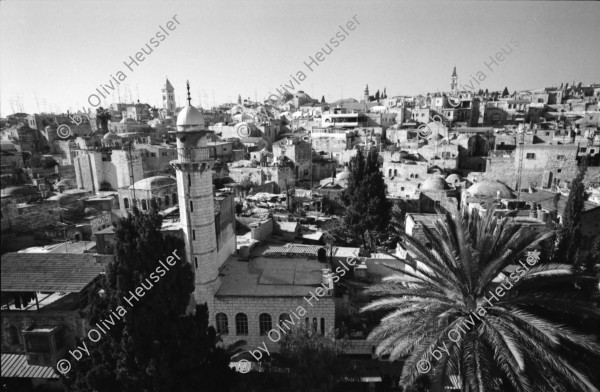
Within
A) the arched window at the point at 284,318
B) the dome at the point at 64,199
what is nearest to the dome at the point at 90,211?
the dome at the point at 64,199

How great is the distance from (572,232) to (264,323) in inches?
407

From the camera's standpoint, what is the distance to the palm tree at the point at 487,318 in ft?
23.2

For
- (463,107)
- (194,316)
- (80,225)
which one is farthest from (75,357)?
(463,107)

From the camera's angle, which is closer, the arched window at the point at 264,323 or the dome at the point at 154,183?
the arched window at the point at 264,323

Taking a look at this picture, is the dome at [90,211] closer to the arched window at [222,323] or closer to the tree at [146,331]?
the arched window at [222,323]

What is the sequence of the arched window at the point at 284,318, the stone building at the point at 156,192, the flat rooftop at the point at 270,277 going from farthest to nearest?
the stone building at the point at 156,192, the flat rooftop at the point at 270,277, the arched window at the point at 284,318

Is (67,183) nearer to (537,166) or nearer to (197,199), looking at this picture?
(197,199)

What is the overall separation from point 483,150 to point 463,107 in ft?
79.0

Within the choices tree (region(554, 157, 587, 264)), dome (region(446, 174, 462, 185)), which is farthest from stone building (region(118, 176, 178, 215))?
dome (region(446, 174, 462, 185))

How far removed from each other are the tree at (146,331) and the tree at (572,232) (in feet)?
32.0

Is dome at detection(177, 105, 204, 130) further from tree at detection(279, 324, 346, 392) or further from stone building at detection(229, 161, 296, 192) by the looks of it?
stone building at detection(229, 161, 296, 192)

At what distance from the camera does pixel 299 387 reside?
376 inches

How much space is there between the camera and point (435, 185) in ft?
102

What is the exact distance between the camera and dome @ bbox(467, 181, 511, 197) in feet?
88.0
